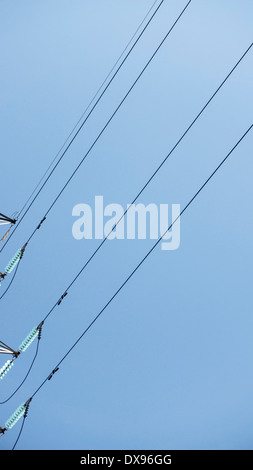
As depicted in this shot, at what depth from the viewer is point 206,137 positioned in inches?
1722

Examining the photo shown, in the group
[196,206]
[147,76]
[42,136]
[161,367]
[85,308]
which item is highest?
[147,76]

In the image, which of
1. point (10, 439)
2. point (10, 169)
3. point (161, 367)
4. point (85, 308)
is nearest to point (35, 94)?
point (10, 169)

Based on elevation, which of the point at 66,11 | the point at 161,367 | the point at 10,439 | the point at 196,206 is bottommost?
the point at 10,439

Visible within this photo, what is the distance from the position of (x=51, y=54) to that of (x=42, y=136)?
20.5 feet

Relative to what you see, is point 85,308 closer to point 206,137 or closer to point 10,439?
point 10,439

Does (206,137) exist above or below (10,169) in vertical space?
above

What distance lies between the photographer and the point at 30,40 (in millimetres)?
43969

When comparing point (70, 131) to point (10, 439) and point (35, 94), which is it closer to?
point (35, 94)

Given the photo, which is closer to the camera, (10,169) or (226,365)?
(10,169)

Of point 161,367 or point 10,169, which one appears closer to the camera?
point 10,169

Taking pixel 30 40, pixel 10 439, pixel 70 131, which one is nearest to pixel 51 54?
pixel 30 40

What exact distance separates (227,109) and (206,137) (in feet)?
8.15

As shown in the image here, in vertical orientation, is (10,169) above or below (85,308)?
above

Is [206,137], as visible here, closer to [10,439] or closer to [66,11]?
[66,11]
